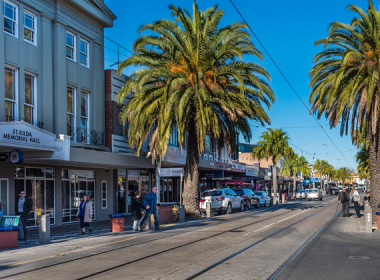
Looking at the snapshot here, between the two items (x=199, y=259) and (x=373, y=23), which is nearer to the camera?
(x=199, y=259)

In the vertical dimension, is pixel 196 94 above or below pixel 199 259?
above

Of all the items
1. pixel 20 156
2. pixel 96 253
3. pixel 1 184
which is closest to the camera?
pixel 96 253

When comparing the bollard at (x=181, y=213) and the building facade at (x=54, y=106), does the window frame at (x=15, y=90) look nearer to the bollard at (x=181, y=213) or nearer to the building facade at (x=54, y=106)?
the building facade at (x=54, y=106)

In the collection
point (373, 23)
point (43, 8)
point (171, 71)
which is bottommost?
point (171, 71)

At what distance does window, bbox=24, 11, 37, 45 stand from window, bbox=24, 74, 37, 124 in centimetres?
170

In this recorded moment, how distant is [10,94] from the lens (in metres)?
19.3

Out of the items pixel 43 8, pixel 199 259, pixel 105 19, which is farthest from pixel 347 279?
pixel 105 19

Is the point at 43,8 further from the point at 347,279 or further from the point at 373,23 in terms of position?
the point at 347,279

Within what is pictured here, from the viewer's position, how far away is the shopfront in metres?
28.5

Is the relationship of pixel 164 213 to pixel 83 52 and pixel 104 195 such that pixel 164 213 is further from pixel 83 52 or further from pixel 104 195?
pixel 83 52

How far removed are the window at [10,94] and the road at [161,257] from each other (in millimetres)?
7071

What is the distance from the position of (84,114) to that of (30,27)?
5627mm

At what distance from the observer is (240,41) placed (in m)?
22.6

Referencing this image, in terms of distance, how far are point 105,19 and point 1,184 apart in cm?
1162
